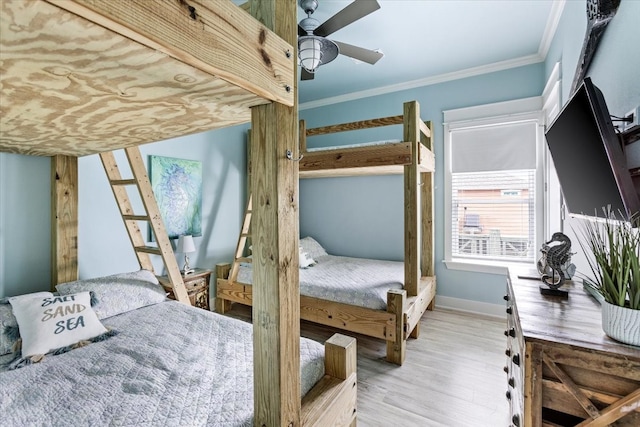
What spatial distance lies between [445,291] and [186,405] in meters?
3.26

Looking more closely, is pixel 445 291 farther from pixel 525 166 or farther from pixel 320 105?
pixel 320 105

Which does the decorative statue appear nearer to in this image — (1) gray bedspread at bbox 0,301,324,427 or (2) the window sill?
(1) gray bedspread at bbox 0,301,324,427

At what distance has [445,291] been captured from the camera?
359cm

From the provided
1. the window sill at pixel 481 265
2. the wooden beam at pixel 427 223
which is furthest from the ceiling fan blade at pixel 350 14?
the window sill at pixel 481 265

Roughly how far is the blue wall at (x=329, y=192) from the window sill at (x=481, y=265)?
0.07 metres

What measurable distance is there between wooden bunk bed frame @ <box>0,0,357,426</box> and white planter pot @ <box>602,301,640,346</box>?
3.13 ft

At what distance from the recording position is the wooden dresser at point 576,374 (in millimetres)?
818

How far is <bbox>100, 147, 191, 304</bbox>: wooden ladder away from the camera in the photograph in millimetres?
2205

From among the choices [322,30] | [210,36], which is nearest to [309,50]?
[322,30]

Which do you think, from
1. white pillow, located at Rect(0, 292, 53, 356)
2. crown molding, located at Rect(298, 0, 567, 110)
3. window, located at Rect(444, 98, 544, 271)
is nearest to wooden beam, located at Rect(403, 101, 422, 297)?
window, located at Rect(444, 98, 544, 271)

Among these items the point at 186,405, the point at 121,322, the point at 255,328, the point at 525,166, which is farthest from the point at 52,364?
the point at 525,166

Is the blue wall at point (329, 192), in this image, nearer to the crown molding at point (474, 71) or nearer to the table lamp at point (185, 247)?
the crown molding at point (474, 71)

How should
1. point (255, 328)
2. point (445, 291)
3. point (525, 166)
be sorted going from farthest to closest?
point (445, 291) < point (525, 166) < point (255, 328)

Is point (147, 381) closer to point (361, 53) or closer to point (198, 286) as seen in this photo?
point (198, 286)
